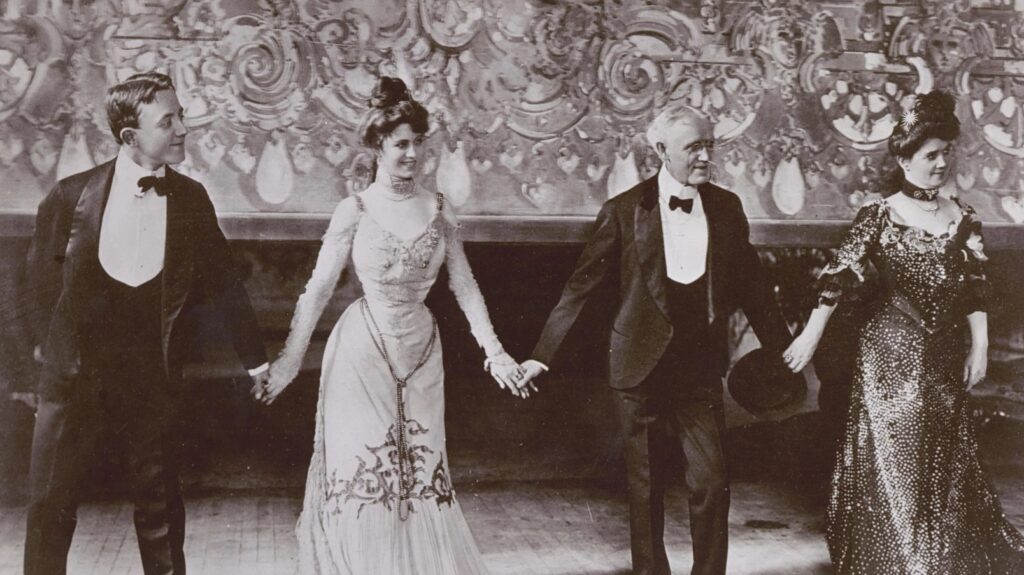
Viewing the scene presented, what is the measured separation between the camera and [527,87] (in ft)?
13.1

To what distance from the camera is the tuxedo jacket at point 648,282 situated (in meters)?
3.66

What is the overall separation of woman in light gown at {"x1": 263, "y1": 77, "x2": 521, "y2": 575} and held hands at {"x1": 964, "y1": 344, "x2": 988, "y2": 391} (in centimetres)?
204

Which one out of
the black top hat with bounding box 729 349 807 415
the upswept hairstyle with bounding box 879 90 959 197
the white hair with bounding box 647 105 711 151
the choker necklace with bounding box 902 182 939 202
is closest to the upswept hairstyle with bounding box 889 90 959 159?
the upswept hairstyle with bounding box 879 90 959 197

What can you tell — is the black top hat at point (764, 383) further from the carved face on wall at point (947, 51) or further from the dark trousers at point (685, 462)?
the carved face on wall at point (947, 51)

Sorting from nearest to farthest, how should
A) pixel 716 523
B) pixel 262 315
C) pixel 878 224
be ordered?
1. pixel 716 523
2. pixel 878 224
3. pixel 262 315

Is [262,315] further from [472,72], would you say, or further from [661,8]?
[661,8]

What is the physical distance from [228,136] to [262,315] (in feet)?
5.02

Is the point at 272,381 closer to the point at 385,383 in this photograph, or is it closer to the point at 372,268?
the point at 385,383

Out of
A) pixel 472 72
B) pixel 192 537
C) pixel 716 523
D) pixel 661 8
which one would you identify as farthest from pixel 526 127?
pixel 192 537

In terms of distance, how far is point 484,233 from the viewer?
3992 mm

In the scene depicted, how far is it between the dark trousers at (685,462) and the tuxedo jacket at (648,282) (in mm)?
109

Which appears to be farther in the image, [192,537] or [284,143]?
[192,537]

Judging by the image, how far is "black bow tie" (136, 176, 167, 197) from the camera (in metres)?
3.38

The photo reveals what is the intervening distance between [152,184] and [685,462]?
6.89ft
